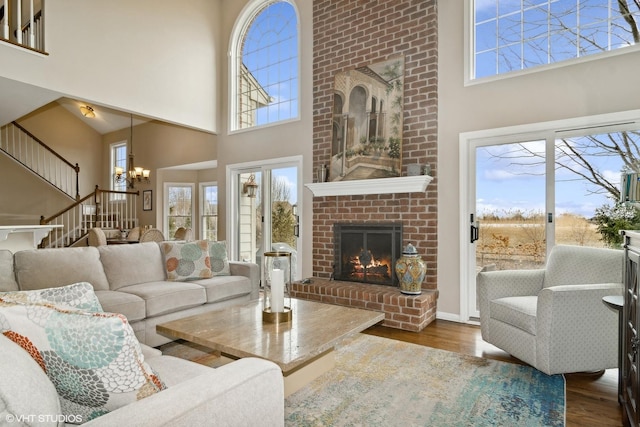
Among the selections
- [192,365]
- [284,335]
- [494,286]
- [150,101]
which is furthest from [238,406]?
[150,101]

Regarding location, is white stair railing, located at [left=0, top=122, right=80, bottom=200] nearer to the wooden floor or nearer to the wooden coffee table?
the wooden coffee table

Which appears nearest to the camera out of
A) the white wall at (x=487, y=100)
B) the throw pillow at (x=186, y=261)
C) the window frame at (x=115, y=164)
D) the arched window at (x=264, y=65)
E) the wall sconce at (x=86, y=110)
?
the white wall at (x=487, y=100)

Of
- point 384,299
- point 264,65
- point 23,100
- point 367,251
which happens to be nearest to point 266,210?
point 367,251

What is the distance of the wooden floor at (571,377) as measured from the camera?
2059 mm

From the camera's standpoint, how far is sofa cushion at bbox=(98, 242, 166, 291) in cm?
332

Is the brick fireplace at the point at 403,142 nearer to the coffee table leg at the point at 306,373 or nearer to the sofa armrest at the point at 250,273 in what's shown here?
the sofa armrest at the point at 250,273

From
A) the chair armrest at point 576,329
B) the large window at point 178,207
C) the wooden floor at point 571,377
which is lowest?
the wooden floor at point 571,377

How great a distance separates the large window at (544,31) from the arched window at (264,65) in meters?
2.44

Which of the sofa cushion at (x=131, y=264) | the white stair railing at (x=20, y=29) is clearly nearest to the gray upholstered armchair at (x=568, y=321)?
the sofa cushion at (x=131, y=264)

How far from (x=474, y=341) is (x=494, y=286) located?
0.60 metres

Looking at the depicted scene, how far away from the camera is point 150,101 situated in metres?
4.96

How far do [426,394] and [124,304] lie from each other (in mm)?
2241

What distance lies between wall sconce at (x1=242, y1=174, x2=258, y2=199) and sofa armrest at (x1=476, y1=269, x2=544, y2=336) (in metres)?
3.65

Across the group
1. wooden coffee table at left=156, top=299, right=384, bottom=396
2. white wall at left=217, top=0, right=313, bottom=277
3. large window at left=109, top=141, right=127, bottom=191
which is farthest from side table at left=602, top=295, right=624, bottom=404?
large window at left=109, top=141, right=127, bottom=191
